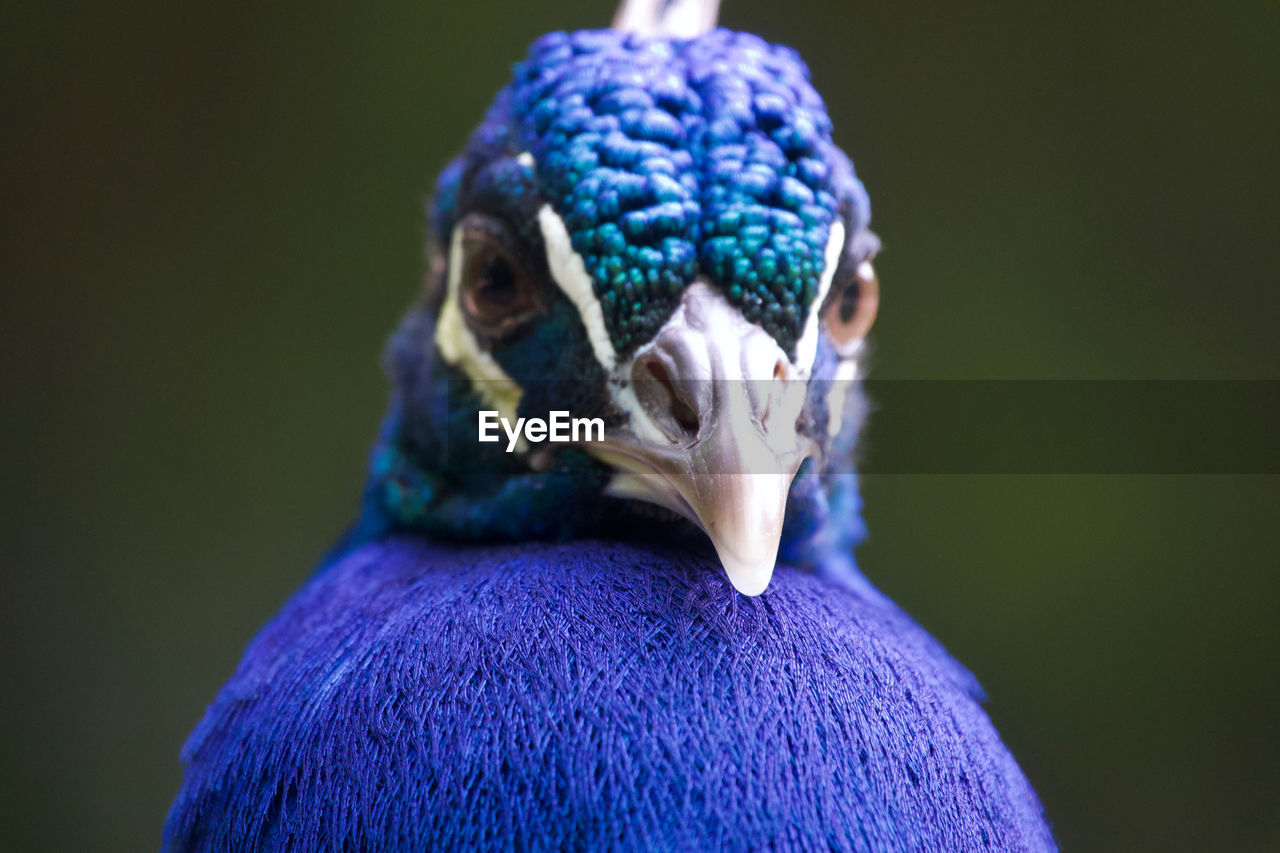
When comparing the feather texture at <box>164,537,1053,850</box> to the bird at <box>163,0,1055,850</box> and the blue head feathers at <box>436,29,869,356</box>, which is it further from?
the blue head feathers at <box>436,29,869,356</box>

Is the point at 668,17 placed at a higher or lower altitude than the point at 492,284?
higher

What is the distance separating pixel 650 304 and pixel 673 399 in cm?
9

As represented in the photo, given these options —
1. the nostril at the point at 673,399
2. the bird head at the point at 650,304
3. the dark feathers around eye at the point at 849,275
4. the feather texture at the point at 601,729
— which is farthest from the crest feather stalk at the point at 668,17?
the feather texture at the point at 601,729

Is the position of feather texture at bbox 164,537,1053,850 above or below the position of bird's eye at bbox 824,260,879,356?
below

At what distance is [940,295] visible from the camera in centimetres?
311

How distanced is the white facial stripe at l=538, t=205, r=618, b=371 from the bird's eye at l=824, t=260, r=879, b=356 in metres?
0.27

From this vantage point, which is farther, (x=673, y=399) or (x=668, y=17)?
(x=668, y=17)

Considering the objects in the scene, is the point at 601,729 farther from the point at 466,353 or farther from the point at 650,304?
the point at 466,353

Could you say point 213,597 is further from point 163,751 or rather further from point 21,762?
point 21,762

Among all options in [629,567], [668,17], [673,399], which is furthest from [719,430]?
[668,17]

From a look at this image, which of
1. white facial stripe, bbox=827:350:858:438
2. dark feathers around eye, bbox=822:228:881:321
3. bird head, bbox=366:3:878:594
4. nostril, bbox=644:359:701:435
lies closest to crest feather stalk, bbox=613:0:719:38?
bird head, bbox=366:3:878:594

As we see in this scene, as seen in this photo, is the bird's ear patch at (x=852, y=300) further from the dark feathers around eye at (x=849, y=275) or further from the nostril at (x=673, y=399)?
the nostril at (x=673, y=399)

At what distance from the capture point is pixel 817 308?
1.03 meters

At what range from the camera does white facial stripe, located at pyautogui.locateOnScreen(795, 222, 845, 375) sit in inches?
39.6
